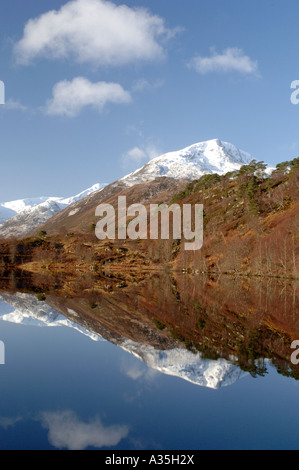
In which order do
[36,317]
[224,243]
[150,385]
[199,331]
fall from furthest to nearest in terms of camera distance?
[224,243]
[36,317]
[199,331]
[150,385]

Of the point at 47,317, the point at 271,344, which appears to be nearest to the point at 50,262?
the point at 47,317

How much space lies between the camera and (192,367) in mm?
12758

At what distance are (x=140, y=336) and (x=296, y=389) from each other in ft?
31.9

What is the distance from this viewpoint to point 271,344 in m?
16.0

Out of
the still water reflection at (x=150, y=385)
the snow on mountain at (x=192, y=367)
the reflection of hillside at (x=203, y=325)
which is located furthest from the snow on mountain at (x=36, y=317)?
the snow on mountain at (x=192, y=367)

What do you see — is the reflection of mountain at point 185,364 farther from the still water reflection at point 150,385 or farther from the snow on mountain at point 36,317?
the snow on mountain at point 36,317

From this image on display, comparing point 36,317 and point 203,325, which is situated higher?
point 203,325

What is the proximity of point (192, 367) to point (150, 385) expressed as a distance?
1.98 metres

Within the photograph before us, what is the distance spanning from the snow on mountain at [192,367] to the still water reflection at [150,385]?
1.7 inches

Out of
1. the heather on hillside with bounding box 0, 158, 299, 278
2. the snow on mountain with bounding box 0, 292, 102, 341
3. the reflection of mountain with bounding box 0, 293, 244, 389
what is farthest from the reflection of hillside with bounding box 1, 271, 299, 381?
the heather on hillside with bounding box 0, 158, 299, 278

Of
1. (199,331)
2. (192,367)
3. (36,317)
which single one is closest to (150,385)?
(192,367)

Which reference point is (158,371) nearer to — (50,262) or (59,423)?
(59,423)

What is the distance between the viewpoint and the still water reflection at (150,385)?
8.21 metres

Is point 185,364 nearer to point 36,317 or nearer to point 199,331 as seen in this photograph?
point 199,331
